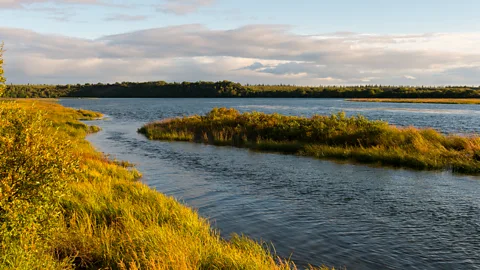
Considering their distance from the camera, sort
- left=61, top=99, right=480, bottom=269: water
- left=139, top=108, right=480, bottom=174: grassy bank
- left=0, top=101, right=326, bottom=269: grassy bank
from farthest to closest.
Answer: left=139, top=108, right=480, bottom=174: grassy bank, left=61, top=99, right=480, bottom=269: water, left=0, top=101, right=326, bottom=269: grassy bank

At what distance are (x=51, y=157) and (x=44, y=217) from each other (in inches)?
47.5

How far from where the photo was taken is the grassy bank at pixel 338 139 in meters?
23.2

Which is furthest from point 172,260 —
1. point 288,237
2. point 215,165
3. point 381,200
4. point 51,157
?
point 215,165

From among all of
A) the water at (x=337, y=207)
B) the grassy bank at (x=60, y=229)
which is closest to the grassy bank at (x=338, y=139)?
the water at (x=337, y=207)

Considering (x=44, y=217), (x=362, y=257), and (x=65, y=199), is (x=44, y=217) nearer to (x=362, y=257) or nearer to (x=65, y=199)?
(x=65, y=199)

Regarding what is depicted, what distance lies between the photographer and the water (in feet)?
36.0

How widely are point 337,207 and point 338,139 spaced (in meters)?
14.9

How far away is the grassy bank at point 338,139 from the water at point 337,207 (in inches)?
75.0

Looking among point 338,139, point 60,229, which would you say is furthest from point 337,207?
point 338,139

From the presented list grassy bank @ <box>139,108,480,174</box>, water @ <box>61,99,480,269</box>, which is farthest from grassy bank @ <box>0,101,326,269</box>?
grassy bank @ <box>139,108,480,174</box>

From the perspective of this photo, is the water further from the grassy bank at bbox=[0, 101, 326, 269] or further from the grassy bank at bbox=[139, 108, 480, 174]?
the grassy bank at bbox=[0, 101, 326, 269]

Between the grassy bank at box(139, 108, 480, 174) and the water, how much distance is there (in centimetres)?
190

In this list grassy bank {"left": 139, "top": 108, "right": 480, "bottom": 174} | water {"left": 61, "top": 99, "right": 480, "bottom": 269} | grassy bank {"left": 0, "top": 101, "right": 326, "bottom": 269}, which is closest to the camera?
grassy bank {"left": 0, "top": 101, "right": 326, "bottom": 269}

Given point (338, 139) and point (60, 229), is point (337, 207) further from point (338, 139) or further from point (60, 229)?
point (338, 139)
